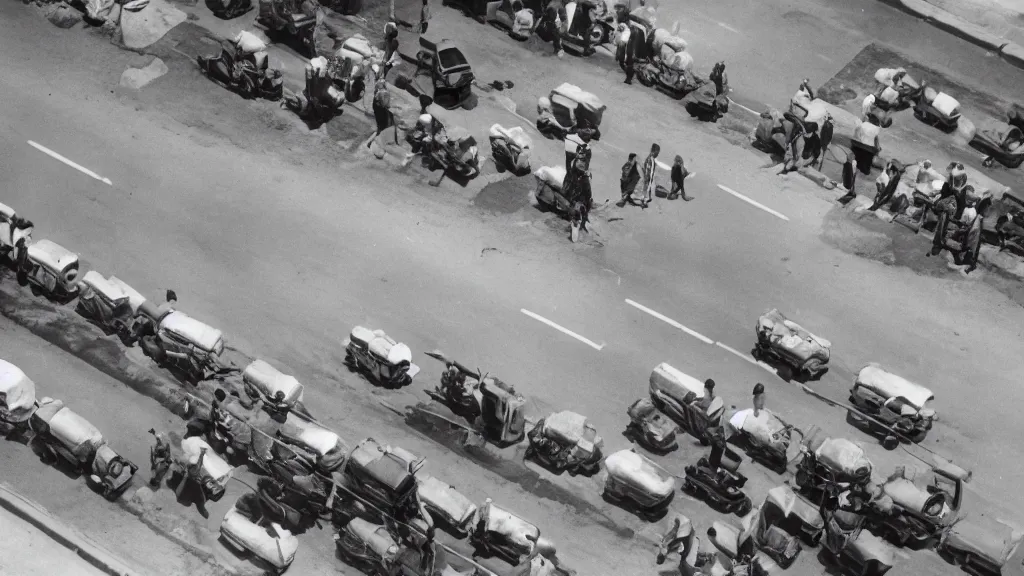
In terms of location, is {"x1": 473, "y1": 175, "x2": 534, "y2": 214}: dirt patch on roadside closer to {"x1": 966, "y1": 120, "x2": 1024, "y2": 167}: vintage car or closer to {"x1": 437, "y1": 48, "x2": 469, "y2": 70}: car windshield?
{"x1": 437, "y1": 48, "x2": 469, "y2": 70}: car windshield

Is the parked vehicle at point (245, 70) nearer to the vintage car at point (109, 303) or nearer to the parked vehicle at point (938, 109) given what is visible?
the vintage car at point (109, 303)

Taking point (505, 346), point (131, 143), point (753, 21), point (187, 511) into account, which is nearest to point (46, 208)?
Answer: point (131, 143)

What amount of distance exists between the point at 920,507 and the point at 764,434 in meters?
4.25

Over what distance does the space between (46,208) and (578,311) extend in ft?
53.8

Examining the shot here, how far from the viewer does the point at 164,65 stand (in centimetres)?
4700

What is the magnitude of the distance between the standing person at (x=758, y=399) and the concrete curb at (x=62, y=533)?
1610 centimetres

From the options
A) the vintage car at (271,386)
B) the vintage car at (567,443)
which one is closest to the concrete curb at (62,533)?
the vintage car at (271,386)

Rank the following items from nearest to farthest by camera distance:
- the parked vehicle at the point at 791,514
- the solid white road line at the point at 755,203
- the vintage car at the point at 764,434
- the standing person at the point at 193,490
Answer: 1. the parked vehicle at the point at 791,514
2. the standing person at the point at 193,490
3. the vintage car at the point at 764,434
4. the solid white road line at the point at 755,203

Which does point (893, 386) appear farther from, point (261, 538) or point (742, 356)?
point (261, 538)

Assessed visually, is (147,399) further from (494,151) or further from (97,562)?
(494,151)

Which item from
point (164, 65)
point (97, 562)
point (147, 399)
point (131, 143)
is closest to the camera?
point (97, 562)

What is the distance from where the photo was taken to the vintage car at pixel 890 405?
36750 mm

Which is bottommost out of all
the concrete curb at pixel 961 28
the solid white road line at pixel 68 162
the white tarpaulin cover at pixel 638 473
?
the solid white road line at pixel 68 162

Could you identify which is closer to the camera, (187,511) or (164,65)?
(187,511)
